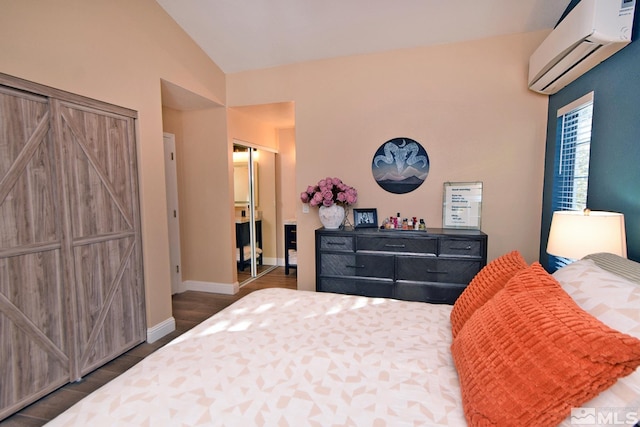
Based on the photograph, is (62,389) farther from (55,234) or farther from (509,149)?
(509,149)

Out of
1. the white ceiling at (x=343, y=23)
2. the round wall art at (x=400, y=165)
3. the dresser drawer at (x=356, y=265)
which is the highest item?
the white ceiling at (x=343, y=23)

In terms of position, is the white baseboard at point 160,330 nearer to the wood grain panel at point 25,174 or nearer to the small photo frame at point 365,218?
the wood grain panel at point 25,174

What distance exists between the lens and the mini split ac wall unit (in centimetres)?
170

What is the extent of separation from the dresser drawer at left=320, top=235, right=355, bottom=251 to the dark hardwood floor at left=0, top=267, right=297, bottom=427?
143 cm

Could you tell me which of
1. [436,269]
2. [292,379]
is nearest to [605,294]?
[292,379]

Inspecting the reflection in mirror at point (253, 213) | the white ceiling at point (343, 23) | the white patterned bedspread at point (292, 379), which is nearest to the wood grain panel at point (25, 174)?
the white patterned bedspread at point (292, 379)

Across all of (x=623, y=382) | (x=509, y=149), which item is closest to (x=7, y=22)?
(x=623, y=382)

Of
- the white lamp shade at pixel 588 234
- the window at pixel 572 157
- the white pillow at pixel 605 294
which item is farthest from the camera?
the window at pixel 572 157

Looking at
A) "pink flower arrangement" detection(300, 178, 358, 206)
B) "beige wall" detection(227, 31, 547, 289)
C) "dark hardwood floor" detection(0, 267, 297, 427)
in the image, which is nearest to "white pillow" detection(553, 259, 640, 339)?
"beige wall" detection(227, 31, 547, 289)

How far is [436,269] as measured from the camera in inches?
110

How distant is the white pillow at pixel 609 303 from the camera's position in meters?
0.72

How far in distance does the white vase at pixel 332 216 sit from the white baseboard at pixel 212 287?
1.66 m

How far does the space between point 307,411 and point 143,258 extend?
A: 238 centimetres

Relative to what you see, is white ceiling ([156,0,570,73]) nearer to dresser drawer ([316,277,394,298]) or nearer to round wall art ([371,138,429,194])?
round wall art ([371,138,429,194])
